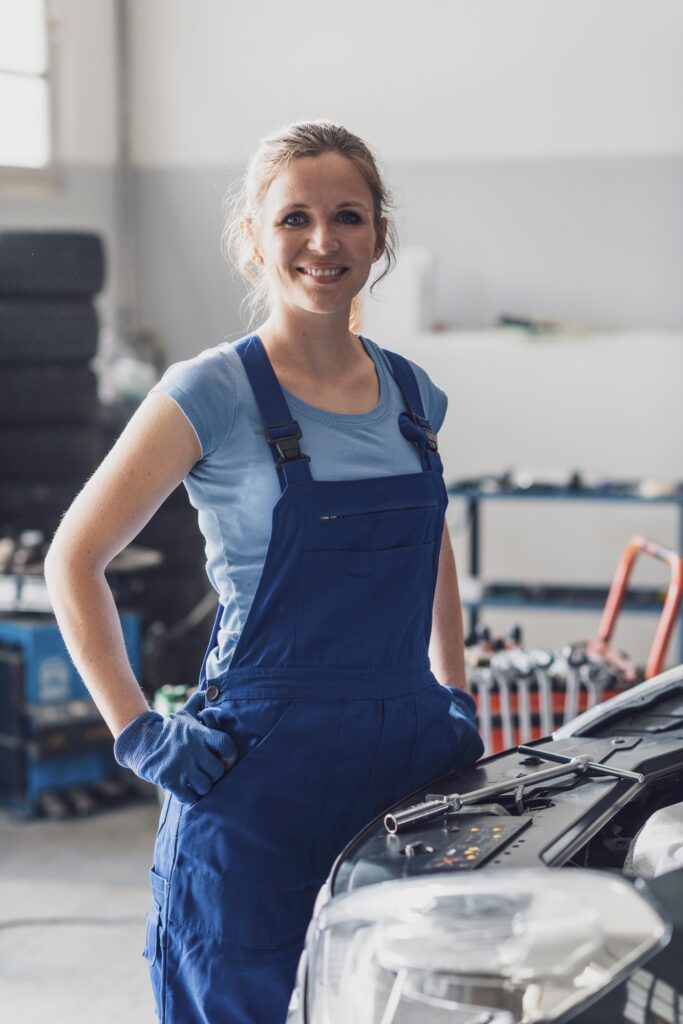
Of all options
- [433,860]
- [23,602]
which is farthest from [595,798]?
[23,602]

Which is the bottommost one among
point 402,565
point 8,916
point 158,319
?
point 8,916

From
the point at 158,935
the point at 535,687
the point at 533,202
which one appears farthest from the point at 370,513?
the point at 533,202

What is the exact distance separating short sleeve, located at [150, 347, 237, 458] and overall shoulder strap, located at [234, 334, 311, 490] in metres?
0.03

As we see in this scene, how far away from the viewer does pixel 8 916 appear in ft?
10.9

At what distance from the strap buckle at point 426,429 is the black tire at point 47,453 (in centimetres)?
344

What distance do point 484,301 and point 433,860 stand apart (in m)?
4.80

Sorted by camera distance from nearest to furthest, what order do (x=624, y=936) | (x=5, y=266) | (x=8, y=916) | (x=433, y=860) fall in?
1. (x=624, y=936)
2. (x=433, y=860)
3. (x=8, y=916)
4. (x=5, y=266)

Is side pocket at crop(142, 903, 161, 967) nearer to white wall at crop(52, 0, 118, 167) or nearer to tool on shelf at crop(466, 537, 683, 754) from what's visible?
tool on shelf at crop(466, 537, 683, 754)

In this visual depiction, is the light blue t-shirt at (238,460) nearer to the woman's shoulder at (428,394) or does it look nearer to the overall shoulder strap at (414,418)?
the overall shoulder strap at (414,418)

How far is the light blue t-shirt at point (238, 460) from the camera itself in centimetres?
148

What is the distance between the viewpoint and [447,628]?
1.82 metres

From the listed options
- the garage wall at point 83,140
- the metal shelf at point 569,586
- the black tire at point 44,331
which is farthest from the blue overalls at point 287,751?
the garage wall at point 83,140

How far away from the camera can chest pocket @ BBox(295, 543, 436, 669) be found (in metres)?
1.48

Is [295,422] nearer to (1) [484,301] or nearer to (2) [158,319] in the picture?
(1) [484,301]
